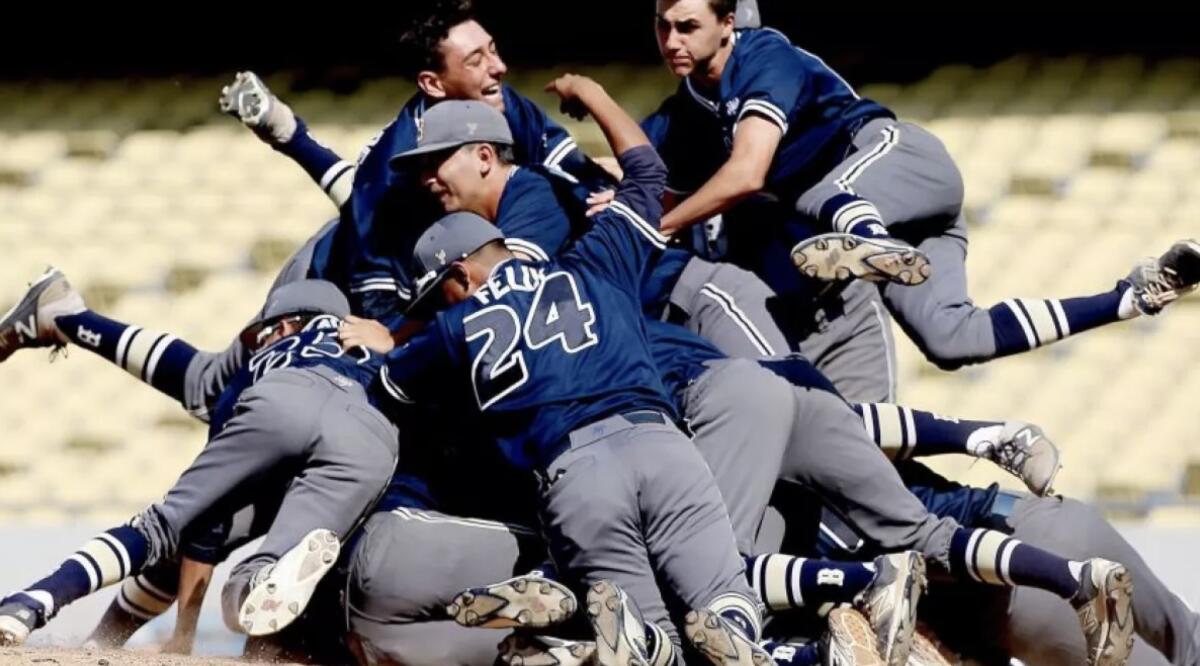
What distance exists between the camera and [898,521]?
380 cm

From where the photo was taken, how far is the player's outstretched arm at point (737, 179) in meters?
4.17

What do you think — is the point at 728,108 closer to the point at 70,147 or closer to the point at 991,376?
the point at 991,376

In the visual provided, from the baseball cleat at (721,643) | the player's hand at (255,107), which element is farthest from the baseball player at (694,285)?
the baseball cleat at (721,643)

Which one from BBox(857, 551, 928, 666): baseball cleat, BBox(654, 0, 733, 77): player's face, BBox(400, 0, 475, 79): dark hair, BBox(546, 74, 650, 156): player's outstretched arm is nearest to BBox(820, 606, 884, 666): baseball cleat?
BBox(857, 551, 928, 666): baseball cleat

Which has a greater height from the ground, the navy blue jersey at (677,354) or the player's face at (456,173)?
the player's face at (456,173)

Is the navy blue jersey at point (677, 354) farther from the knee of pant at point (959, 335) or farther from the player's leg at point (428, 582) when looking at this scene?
the knee of pant at point (959, 335)

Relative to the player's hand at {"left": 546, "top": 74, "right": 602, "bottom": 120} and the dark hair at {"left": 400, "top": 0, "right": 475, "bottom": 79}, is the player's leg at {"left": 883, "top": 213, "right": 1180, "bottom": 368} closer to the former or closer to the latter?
the player's hand at {"left": 546, "top": 74, "right": 602, "bottom": 120}

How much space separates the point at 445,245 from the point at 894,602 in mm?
995

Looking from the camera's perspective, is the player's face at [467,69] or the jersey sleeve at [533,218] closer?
the jersey sleeve at [533,218]

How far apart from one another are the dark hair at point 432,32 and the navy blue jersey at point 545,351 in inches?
30.9

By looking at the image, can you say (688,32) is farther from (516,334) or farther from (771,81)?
(516,334)

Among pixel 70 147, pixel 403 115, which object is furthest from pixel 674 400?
pixel 70 147

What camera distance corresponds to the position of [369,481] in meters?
3.90

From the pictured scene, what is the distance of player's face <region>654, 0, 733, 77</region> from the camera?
4.30 m
